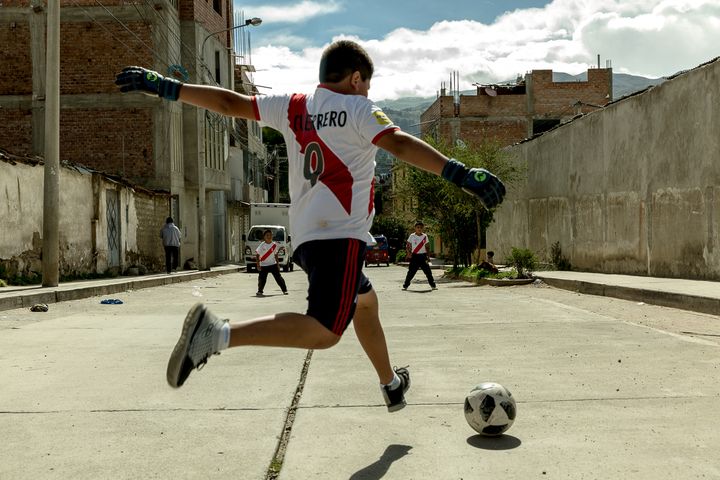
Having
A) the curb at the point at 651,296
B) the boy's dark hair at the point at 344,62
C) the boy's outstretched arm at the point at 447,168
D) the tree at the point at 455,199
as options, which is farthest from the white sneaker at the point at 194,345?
the tree at the point at 455,199

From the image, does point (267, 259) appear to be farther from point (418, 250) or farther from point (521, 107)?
point (521, 107)

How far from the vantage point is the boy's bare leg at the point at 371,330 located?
156 inches

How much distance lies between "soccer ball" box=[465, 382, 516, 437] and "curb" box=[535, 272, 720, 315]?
762 centimetres

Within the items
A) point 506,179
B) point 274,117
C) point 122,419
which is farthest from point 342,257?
point 506,179

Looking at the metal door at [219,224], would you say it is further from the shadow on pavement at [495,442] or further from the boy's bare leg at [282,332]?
the boy's bare leg at [282,332]

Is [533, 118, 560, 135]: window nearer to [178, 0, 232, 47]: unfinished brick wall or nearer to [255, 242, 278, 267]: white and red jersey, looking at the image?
[178, 0, 232, 47]: unfinished brick wall

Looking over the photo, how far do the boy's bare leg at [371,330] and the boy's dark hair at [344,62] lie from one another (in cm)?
103

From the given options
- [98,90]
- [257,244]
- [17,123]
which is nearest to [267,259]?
[257,244]

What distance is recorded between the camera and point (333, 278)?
11.4ft

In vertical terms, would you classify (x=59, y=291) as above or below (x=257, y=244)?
below

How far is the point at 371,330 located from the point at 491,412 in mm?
690

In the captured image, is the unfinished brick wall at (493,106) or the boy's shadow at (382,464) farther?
the unfinished brick wall at (493,106)

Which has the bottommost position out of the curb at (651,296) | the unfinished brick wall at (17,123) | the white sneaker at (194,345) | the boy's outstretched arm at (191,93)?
the curb at (651,296)

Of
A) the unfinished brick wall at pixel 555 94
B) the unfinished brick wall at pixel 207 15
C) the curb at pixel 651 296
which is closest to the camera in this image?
the curb at pixel 651 296
